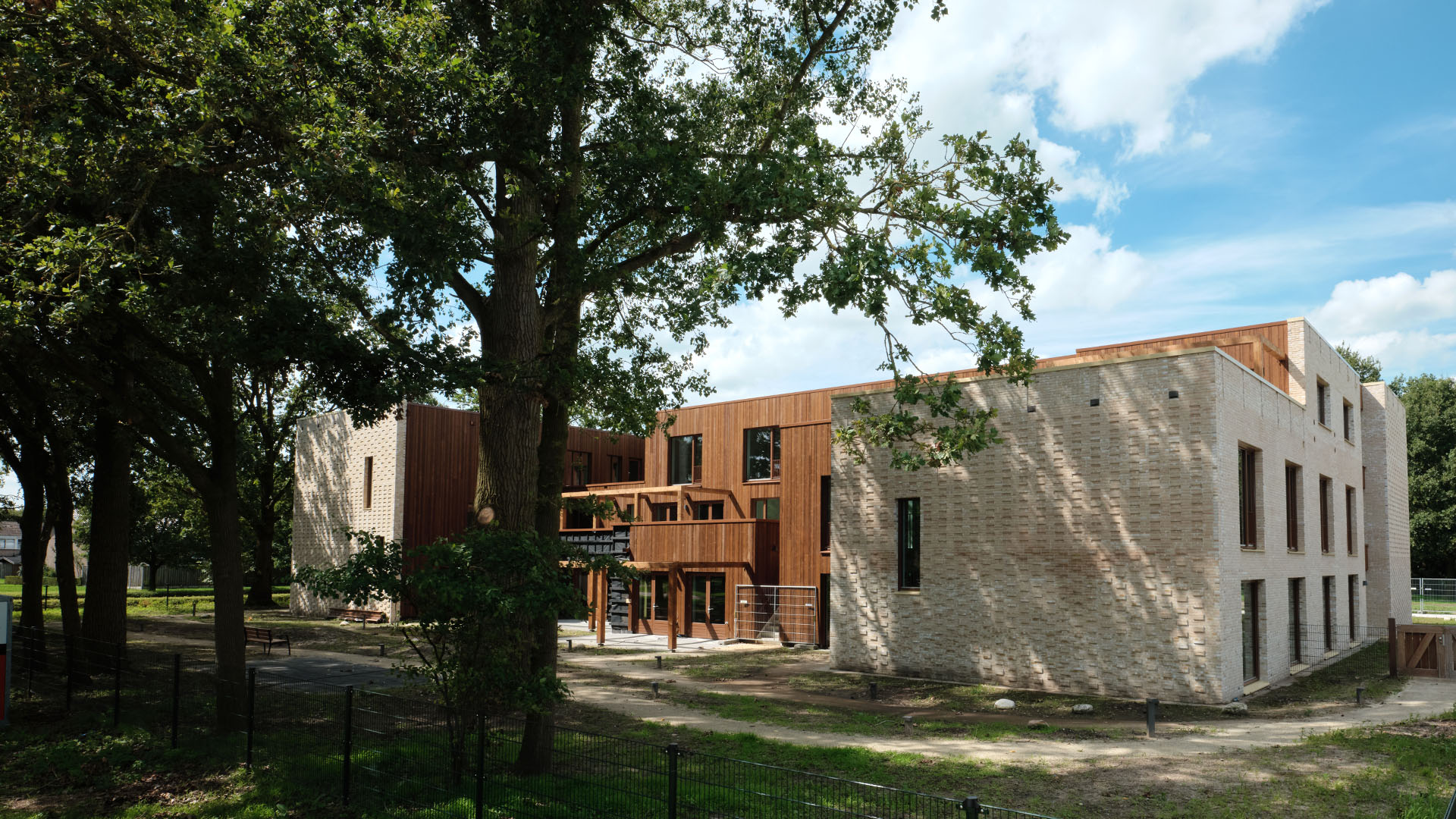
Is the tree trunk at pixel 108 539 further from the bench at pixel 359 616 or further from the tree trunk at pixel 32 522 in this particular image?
the bench at pixel 359 616

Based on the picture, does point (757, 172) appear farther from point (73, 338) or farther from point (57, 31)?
point (73, 338)

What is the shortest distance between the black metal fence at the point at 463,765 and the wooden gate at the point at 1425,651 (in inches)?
676

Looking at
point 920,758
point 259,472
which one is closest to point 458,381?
point 920,758

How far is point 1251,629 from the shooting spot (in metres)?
18.0

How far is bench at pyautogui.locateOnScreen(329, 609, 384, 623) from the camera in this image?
106 ft

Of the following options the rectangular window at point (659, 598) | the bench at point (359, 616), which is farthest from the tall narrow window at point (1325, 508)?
the bench at point (359, 616)

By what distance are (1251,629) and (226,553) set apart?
17800mm

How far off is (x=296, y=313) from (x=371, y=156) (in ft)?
6.43

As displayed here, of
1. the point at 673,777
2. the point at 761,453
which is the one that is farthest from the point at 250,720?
the point at 761,453

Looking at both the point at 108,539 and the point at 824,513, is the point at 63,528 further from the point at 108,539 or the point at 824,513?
the point at 824,513

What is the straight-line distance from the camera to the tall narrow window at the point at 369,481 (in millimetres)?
33812

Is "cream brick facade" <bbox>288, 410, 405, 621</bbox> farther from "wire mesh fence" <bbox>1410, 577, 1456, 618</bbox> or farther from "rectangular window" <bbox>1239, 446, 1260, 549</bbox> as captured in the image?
"wire mesh fence" <bbox>1410, 577, 1456, 618</bbox>

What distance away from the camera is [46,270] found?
33.1 feet

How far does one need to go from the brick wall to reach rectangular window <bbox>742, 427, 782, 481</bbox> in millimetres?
9307
